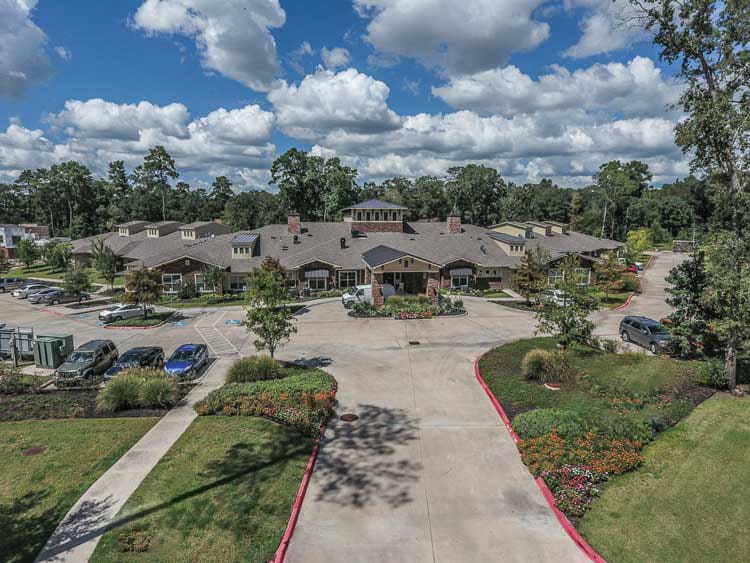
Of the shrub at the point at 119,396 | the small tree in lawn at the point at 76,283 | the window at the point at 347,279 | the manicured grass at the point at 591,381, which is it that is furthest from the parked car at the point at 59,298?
the manicured grass at the point at 591,381

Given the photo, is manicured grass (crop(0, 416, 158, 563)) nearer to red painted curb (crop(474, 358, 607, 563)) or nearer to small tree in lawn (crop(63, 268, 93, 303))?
red painted curb (crop(474, 358, 607, 563))

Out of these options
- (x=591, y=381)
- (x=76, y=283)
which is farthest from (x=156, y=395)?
(x=76, y=283)

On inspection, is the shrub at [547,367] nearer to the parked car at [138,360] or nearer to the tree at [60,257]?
the parked car at [138,360]

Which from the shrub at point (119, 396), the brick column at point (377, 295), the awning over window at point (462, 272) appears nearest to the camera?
the shrub at point (119, 396)

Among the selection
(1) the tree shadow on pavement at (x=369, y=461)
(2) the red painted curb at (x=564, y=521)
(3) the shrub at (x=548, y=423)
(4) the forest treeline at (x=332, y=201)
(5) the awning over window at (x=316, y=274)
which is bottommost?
(2) the red painted curb at (x=564, y=521)

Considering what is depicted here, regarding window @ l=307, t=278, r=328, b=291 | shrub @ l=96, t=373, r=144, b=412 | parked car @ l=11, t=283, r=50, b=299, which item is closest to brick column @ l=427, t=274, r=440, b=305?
window @ l=307, t=278, r=328, b=291

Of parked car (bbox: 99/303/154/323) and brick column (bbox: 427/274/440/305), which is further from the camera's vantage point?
brick column (bbox: 427/274/440/305)

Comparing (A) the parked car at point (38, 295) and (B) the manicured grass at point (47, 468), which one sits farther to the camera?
(A) the parked car at point (38, 295)
